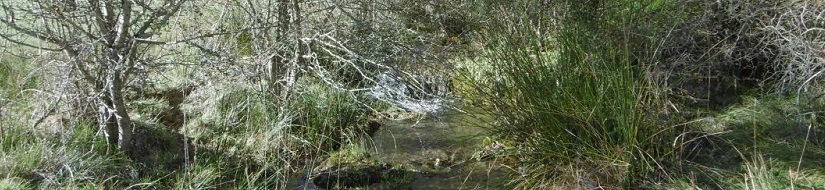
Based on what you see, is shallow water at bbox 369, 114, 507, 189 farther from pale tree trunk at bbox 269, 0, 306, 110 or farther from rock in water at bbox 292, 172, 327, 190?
pale tree trunk at bbox 269, 0, 306, 110

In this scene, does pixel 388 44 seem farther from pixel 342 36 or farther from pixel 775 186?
pixel 775 186

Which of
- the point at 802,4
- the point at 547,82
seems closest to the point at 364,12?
the point at 547,82

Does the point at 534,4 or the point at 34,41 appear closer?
the point at 34,41

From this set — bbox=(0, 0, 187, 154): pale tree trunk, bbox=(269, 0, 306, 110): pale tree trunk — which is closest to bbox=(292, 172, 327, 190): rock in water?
bbox=(269, 0, 306, 110): pale tree trunk

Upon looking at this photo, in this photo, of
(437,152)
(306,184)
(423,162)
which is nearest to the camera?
(306,184)

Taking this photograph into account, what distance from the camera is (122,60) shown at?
13.0 feet

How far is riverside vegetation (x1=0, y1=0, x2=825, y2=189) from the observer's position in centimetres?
404

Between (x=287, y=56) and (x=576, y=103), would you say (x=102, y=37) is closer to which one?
(x=287, y=56)

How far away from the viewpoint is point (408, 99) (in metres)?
5.72

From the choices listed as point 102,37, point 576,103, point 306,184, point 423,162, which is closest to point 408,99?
point 423,162

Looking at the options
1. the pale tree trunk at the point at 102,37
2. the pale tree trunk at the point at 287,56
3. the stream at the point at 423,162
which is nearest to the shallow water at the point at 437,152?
the stream at the point at 423,162

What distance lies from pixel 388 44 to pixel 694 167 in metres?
1.95

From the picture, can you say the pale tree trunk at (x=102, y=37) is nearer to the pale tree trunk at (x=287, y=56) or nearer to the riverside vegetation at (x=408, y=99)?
the riverside vegetation at (x=408, y=99)

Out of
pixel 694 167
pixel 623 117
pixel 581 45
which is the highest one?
pixel 581 45
